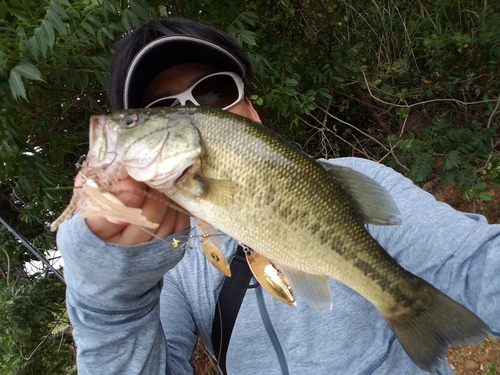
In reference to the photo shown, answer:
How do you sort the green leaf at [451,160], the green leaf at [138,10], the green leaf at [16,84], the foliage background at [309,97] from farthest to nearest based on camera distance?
1. the green leaf at [451,160]
2. the foliage background at [309,97]
3. the green leaf at [138,10]
4. the green leaf at [16,84]

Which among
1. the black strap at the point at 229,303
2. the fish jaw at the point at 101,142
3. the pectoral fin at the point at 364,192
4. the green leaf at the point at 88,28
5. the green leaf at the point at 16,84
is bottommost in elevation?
the black strap at the point at 229,303

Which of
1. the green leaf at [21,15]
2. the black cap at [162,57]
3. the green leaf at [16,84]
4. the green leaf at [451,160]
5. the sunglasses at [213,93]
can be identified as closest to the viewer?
the black cap at [162,57]

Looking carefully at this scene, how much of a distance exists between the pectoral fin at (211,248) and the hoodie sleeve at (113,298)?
12 centimetres

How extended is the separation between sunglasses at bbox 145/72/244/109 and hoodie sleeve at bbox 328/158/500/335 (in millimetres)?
892

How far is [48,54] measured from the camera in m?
2.10

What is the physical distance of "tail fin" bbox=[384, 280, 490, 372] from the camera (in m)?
1.17

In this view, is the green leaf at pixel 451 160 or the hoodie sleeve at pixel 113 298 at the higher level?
the hoodie sleeve at pixel 113 298

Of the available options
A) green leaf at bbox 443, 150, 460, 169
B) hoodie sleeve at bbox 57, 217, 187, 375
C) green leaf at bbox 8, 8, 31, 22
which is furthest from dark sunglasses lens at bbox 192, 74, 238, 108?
green leaf at bbox 443, 150, 460, 169

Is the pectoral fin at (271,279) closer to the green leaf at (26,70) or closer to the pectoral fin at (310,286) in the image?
the pectoral fin at (310,286)

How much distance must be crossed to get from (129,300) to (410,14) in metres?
4.58

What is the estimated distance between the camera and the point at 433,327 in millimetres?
1250

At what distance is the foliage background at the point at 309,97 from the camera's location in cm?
272

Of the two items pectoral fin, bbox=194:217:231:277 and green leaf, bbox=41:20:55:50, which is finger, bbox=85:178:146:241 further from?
green leaf, bbox=41:20:55:50

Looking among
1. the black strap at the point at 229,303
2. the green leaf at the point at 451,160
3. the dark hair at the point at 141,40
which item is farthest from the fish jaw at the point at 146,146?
the green leaf at the point at 451,160
